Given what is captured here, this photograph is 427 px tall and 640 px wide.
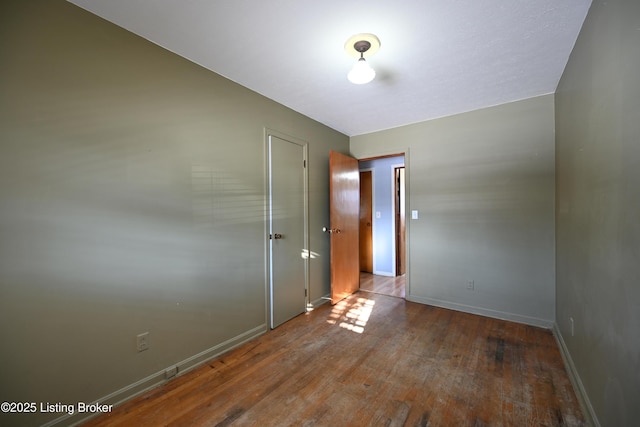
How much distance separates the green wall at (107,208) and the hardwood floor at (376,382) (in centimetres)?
32

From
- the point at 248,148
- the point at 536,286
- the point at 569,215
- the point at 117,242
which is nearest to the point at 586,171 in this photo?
the point at 569,215

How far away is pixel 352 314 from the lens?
3051 millimetres

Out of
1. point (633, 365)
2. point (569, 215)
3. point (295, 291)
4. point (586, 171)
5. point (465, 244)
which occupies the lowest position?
point (295, 291)

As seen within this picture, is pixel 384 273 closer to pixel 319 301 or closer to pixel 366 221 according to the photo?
pixel 366 221

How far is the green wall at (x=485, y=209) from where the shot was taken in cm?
265

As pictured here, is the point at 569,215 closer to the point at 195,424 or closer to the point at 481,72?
the point at 481,72

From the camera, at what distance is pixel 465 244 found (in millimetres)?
3074

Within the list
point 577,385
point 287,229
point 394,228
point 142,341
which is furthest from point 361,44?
point 394,228

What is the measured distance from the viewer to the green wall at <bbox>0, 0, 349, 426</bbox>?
1304 mm

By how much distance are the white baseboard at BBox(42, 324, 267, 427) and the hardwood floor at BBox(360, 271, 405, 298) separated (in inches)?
85.2

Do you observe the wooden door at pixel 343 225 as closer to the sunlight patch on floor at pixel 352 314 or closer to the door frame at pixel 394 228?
the sunlight patch on floor at pixel 352 314

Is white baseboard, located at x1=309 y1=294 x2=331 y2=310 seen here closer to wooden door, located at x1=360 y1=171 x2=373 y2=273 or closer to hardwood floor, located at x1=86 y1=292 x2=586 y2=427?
hardwood floor, located at x1=86 y1=292 x2=586 y2=427

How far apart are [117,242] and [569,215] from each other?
331 centimetres

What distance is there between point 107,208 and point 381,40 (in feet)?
6.96
